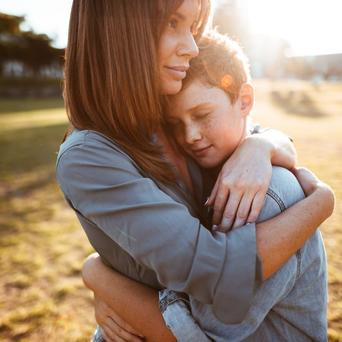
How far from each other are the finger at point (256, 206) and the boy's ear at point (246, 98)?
810mm

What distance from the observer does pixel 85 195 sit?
4.63 feet

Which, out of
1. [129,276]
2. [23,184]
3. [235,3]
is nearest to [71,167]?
[129,276]

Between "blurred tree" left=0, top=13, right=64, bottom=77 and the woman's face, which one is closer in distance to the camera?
the woman's face

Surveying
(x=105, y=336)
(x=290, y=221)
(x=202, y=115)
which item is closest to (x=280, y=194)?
(x=290, y=221)

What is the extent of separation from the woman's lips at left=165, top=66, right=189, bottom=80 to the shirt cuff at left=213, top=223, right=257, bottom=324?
922 millimetres

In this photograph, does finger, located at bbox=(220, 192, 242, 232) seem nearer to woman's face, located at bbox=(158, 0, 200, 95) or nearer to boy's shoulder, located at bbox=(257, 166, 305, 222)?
boy's shoulder, located at bbox=(257, 166, 305, 222)

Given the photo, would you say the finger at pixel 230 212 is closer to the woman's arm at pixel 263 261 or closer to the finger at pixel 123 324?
the woman's arm at pixel 263 261

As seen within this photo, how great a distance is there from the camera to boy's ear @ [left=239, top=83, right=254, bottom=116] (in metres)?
2.18

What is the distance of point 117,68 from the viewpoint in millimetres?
1621

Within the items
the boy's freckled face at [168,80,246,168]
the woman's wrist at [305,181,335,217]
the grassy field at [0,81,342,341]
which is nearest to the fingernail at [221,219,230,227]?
the woman's wrist at [305,181,335,217]

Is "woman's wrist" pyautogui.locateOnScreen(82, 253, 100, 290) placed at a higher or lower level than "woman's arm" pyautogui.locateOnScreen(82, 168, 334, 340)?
lower

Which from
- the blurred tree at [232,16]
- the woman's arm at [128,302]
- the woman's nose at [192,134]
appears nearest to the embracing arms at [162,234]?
the woman's arm at [128,302]

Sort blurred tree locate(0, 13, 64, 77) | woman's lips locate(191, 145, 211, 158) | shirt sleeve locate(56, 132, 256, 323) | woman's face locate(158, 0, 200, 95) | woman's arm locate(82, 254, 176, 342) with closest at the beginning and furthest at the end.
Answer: shirt sleeve locate(56, 132, 256, 323) → woman's arm locate(82, 254, 176, 342) → woman's face locate(158, 0, 200, 95) → woman's lips locate(191, 145, 211, 158) → blurred tree locate(0, 13, 64, 77)

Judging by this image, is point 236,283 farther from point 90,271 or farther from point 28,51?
point 28,51
